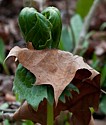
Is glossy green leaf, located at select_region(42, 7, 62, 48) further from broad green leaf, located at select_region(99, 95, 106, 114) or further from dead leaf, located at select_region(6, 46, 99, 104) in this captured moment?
broad green leaf, located at select_region(99, 95, 106, 114)

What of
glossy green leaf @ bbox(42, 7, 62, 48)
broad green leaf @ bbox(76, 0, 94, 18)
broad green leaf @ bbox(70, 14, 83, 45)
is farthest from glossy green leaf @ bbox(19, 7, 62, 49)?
broad green leaf @ bbox(76, 0, 94, 18)

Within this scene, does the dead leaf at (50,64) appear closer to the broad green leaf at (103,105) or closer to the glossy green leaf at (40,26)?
the glossy green leaf at (40,26)

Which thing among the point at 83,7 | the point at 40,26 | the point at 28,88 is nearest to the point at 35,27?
the point at 40,26

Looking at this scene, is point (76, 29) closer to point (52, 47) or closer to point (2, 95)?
point (2, 95)

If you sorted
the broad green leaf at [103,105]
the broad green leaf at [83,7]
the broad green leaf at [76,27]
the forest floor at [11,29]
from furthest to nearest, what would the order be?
the broad green leaf at [83,7]
the broad green leaf at [76,27]
the forest floor at [11,29]
the broad green leaf at [103,105]

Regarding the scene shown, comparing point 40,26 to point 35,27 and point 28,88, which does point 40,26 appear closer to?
point 35,27

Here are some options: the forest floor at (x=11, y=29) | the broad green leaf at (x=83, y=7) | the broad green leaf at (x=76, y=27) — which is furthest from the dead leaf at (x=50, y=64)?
the broad green leaf at (x=83, y=7)
